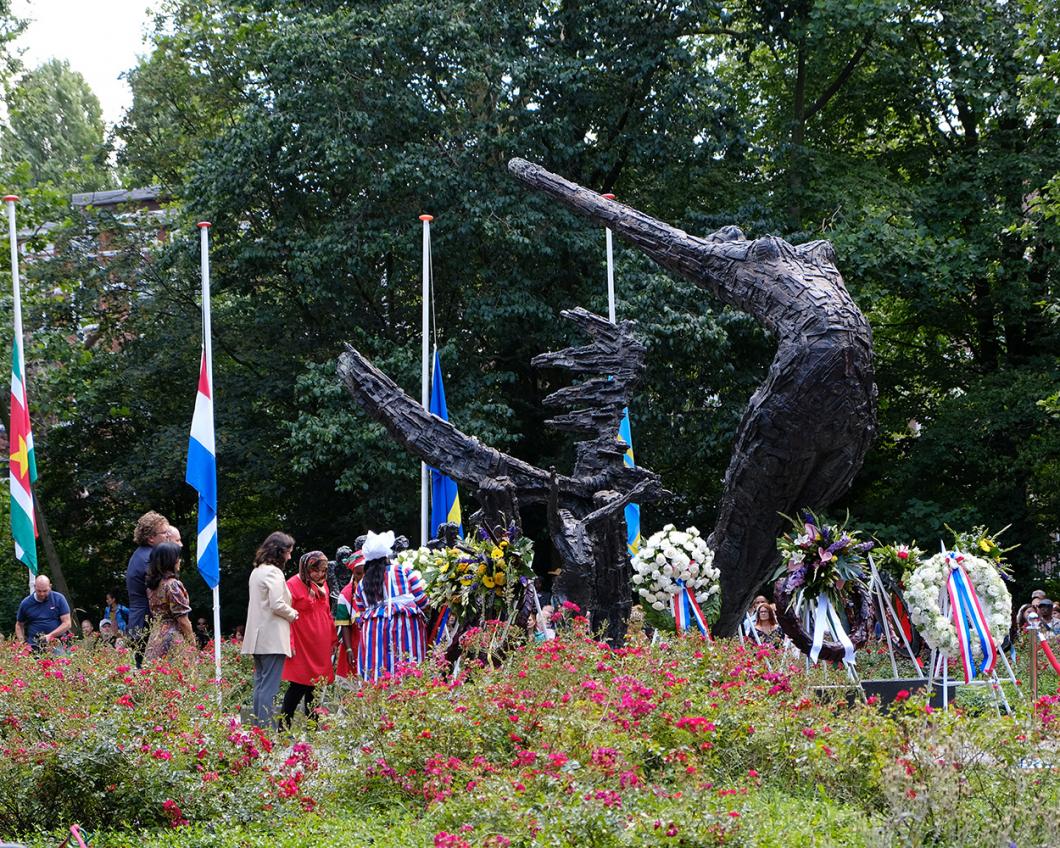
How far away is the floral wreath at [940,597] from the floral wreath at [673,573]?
4.72ft

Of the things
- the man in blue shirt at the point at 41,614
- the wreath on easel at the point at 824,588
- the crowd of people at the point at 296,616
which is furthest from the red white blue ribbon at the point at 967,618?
the man in blue shirt at the point at 41,614

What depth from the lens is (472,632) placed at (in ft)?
28.8

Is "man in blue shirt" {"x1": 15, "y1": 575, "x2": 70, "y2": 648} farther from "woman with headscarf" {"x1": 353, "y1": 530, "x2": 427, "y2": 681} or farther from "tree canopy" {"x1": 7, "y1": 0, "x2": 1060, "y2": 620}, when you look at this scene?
"tree canopy" {"x1": 7, "y1": 0, "x2": 1060, "y2": 620}

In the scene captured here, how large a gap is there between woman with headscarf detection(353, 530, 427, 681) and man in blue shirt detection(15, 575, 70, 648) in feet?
12.4

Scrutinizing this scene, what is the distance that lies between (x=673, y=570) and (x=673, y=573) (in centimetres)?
3

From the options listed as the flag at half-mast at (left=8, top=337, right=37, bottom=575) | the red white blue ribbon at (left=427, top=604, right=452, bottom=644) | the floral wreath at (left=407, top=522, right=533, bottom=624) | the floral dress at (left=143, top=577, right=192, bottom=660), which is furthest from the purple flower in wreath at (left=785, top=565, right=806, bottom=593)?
the flag at half-mast at (left=8, top=337, right=37, bottom=575)

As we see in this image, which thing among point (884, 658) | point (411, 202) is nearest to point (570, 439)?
point (411, 202)

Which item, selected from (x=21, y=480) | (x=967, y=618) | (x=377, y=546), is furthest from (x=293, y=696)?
(x=21, y=480)

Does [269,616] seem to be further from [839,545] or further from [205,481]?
[839,545]

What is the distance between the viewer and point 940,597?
875 centimetres

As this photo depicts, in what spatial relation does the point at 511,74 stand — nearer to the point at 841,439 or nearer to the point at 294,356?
the point at 294,356

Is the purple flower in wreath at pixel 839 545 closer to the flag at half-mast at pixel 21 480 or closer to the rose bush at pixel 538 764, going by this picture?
the rose bush at pixel 538 764

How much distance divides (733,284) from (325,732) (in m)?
3.98

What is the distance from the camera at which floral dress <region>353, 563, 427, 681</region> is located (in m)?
9.83
